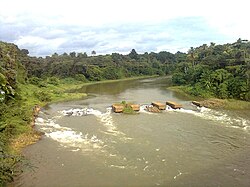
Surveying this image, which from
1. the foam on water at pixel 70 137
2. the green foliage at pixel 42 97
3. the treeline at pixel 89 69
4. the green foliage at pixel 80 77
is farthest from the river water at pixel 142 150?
the treeline at pixel 89 69

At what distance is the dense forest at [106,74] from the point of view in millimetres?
19344

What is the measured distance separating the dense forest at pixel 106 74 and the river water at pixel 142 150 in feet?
7.62

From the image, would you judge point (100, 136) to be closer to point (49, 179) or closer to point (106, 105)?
point (49, 179)

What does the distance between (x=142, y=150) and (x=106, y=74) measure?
6569 centimetres

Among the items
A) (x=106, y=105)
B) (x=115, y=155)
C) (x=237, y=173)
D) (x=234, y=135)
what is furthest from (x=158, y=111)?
(x=237, y=173)

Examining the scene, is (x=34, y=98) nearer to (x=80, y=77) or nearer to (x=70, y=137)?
(x=70, y=137)

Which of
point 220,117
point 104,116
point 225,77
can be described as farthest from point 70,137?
point 225,77

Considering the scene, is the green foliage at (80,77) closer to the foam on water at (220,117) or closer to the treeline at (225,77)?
the treeline at (225,77)

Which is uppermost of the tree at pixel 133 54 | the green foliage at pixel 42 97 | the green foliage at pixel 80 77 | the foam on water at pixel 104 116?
the tree at pixel 133 54

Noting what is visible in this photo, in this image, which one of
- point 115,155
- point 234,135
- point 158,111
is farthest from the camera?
point 158,111

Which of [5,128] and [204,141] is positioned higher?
[5,128]

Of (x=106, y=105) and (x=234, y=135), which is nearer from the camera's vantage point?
(x=234, y=135)

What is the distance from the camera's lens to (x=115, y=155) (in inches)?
698

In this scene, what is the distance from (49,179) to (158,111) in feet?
59.6
